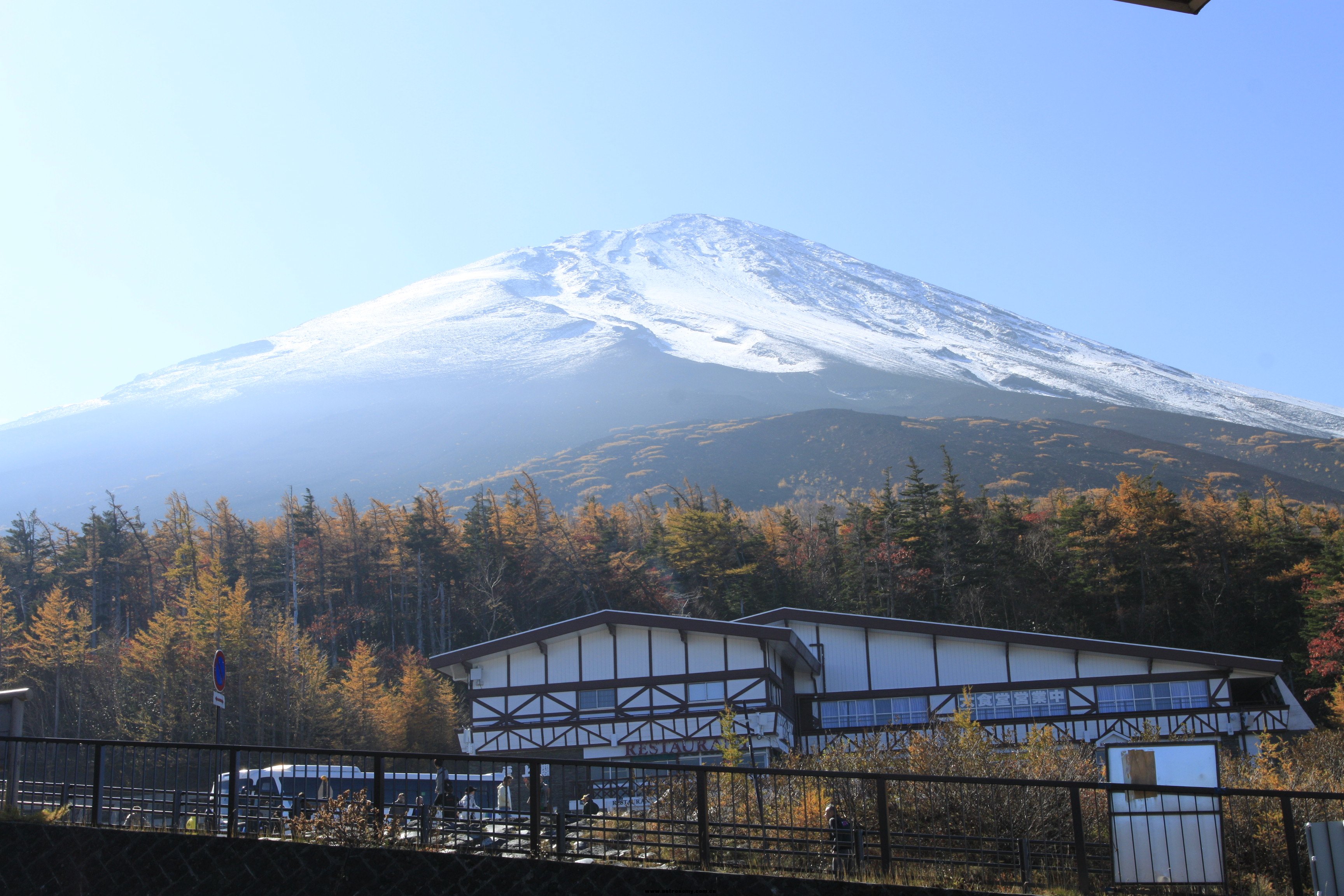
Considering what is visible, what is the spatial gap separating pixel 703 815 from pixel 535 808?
Result: 1.72 metres

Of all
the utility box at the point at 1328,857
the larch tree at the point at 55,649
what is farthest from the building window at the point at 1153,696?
the larch tree at the point at 55,649

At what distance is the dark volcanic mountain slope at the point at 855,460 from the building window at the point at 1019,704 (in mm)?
87519

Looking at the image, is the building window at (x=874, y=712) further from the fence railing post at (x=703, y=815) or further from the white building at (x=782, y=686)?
the fence railing post at (x=703, y=815)

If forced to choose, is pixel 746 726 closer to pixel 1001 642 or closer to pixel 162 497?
pixel 1001 642

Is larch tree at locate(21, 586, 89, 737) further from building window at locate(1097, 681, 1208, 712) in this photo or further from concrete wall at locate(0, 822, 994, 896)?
building window at locate(1097, 681, 1208, 712)

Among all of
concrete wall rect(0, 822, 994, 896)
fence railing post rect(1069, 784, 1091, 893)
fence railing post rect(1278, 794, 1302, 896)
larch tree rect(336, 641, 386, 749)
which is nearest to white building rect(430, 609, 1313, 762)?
larch tree rect(336, 641, 386, 749)

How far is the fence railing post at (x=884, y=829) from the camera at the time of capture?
1027 cm

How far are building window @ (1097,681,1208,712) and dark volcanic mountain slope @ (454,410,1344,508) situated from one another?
86.9m

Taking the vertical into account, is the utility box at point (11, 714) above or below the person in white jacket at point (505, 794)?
above

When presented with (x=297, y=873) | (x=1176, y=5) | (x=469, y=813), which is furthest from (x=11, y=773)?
(x=1176, y=5)

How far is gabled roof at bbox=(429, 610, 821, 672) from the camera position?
29.8 meters

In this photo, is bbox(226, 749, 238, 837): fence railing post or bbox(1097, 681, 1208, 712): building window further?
bbox(1097, 681, 1208, 712): building window

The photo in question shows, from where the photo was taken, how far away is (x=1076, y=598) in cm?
4922

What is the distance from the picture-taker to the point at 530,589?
192ft
